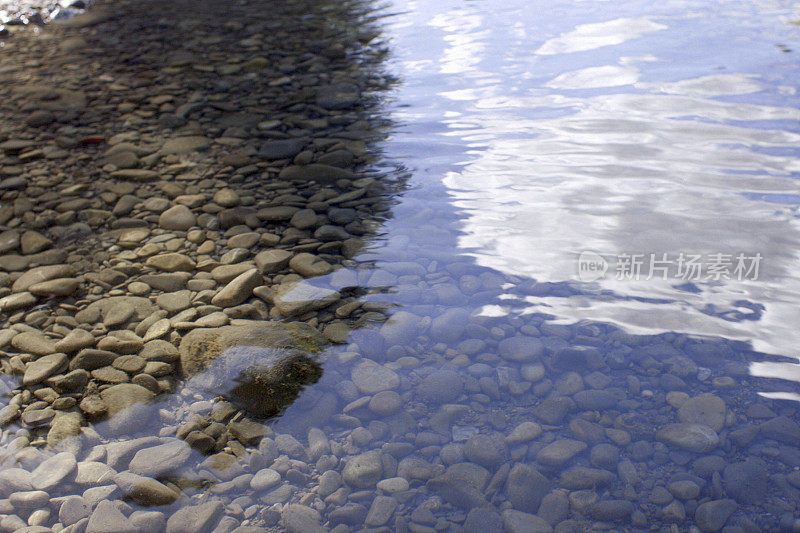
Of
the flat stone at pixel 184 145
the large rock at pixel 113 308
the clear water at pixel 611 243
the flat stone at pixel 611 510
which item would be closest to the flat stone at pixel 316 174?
the clear water at pixel 611 243

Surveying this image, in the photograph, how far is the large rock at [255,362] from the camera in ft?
6.08

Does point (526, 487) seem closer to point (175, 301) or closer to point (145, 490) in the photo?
point (145, 490)

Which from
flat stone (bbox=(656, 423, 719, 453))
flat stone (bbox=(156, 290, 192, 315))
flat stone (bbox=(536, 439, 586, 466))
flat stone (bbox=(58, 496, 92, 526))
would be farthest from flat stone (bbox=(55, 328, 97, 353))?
flat stone (bbox=(656, 423, 719, 453))

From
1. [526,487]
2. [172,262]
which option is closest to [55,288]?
[172,262]

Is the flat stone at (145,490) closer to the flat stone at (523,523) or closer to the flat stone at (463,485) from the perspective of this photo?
the flat stone at (463,485)

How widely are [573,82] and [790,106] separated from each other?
122cm

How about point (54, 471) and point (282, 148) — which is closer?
point (54, 471)

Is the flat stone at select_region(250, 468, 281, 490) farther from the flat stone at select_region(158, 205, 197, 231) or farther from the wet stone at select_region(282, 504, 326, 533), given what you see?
the flat stone at select_region(158, 205, 197, 231)

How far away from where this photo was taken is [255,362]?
193 centimetres

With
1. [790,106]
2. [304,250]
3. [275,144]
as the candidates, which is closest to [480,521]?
[304,250]

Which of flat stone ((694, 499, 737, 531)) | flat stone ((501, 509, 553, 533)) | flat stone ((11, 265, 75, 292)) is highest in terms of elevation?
flat stone ((11, 265, 75, 292))

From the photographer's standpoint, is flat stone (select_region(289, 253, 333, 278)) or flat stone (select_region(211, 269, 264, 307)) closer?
flat stone (select_region(211, 269, 264, 307))

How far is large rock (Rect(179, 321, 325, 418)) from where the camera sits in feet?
6.08

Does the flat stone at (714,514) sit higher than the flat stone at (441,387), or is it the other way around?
the flat stone at (441,387)
